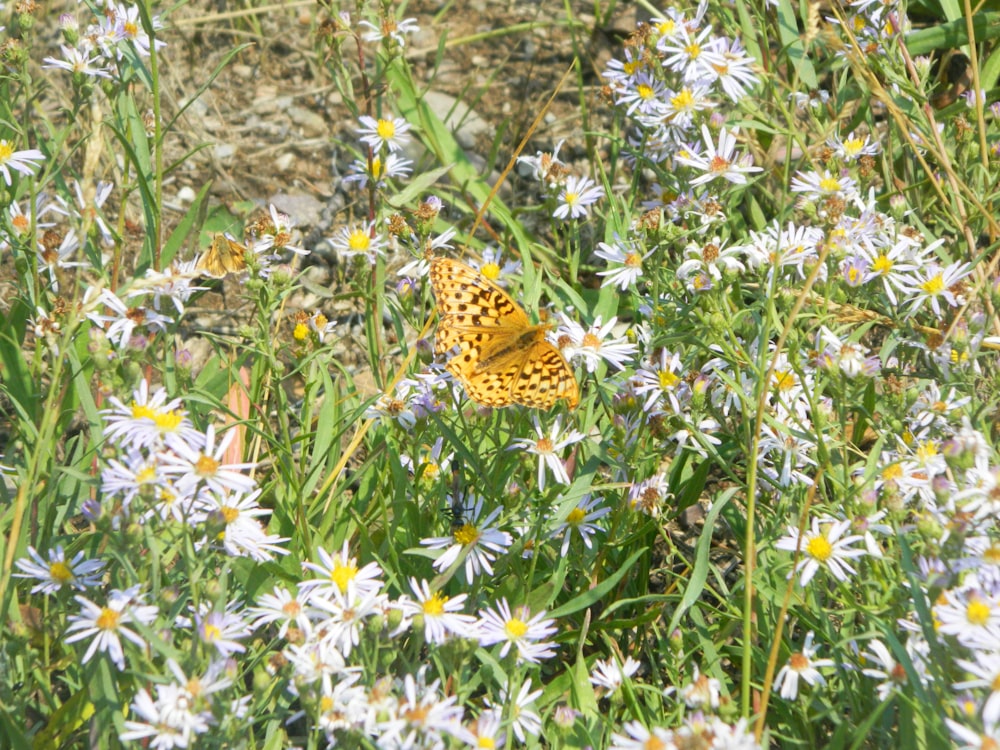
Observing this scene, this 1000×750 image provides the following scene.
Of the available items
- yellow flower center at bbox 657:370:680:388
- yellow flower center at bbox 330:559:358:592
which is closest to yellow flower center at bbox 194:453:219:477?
yellow flower center at bbox 330:559:358:592

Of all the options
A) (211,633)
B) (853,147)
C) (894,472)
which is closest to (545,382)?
(894,472)

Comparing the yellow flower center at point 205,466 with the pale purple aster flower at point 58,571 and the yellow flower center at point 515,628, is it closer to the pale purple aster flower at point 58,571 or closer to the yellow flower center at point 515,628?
the pale purple aster flower at point 58,571

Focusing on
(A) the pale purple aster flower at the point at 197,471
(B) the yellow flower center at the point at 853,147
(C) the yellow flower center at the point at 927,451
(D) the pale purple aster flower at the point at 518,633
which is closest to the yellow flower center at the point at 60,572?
(A) the pale purple aster flower at the point at 197,471

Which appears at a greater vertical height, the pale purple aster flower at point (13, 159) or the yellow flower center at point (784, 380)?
the pale purple aster flower at point (13, 159)

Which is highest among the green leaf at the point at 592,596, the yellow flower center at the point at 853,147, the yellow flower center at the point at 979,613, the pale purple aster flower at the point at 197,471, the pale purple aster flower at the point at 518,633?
the pale purple aster flower at the point at 197,471

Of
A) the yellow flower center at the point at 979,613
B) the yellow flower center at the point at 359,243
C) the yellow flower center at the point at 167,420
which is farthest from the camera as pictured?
the yellow flower center at the point at 359,243

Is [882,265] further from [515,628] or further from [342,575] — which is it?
[342,575]

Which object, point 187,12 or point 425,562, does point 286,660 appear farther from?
point 187,12

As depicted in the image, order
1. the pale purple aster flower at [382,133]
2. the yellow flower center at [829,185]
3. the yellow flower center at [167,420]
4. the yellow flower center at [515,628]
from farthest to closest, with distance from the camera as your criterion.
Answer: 1. the pale purple aster flower at [382,133]
2. the yellow flower center at [829,185]
3. the yellow flower center at [515,628]
4. the yellow flower center at [167,420]
